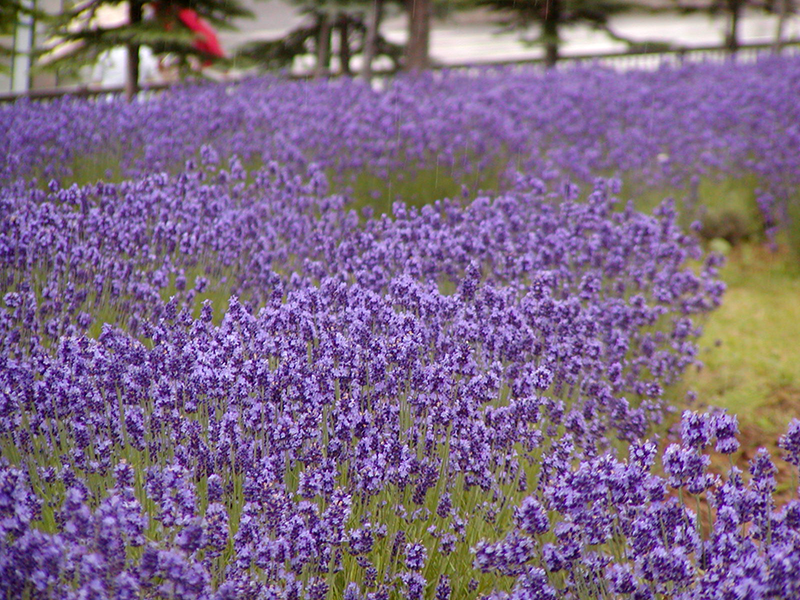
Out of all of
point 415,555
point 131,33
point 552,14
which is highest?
point 552,14

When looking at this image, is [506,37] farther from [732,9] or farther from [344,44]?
[344,44]

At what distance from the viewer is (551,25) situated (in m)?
12.6

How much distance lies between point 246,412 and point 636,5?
12.9 metres

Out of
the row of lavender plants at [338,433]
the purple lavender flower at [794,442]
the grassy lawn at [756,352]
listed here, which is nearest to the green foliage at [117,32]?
the row of lavender plants at [338,433]

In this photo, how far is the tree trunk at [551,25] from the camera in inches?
489

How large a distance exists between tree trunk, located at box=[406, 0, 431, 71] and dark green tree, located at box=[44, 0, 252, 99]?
2.41m

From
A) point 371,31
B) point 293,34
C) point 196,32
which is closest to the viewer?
point 196,32

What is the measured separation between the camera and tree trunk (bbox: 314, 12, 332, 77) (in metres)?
10.4

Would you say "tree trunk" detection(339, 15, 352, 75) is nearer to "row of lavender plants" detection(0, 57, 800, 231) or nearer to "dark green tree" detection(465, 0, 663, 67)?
"dark green tree" detection(465, 0, 663, 67)

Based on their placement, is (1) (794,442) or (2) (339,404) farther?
(2) (339,404)

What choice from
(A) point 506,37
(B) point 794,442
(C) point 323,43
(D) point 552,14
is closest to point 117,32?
(C) point 323,43

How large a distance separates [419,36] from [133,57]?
3.36 m

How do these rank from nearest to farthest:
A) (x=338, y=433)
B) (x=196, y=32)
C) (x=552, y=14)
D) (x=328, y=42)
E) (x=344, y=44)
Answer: (x=338, y=433) < (x=196, y=32) < (x=328, y=42) < (x=344, y=44) < (x=552, y=14)

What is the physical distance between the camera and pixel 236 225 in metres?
3.60
